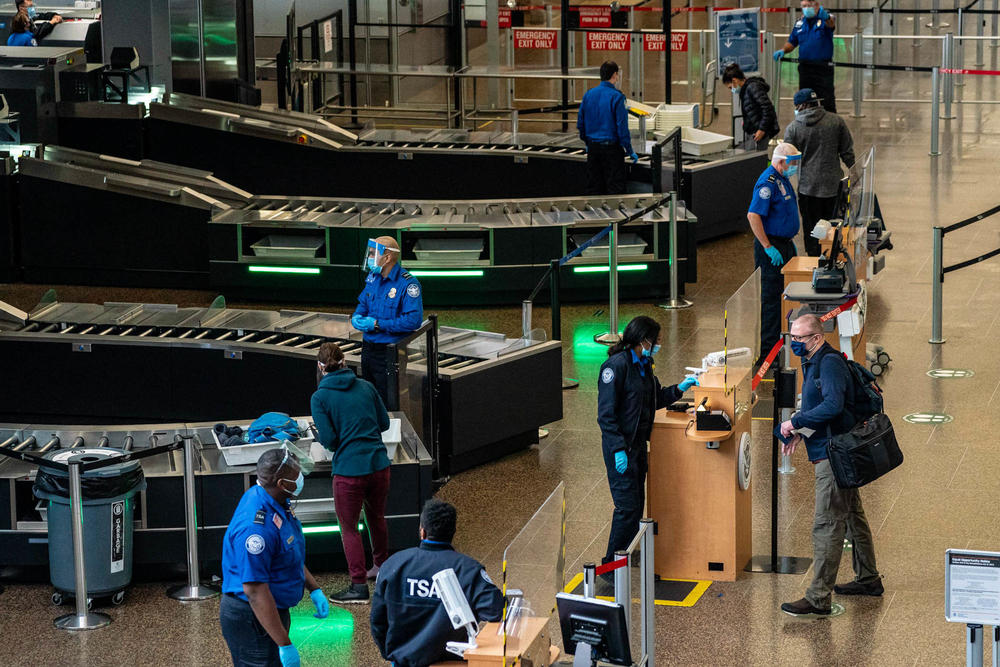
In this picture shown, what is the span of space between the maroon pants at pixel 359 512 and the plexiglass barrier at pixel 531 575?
2480 mm

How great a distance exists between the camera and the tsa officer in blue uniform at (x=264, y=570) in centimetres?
664

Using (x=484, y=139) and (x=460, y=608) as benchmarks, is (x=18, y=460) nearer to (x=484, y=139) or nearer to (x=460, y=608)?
(x=460, y=608)

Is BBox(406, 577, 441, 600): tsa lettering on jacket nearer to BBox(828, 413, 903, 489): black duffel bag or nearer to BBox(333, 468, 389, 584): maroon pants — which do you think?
BBox(333, 468, 389, 584): maroon pants

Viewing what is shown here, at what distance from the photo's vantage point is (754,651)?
798cm

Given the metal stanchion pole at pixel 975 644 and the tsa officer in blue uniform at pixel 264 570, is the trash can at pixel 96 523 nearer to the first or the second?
the tsa officer in blue uniform at pixel 264 570

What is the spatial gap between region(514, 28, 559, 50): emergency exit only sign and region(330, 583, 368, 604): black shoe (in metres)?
17.7

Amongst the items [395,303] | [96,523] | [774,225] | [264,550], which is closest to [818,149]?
[774,225]

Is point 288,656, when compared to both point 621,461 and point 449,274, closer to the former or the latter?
point 621,461

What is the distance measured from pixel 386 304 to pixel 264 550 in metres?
3.92

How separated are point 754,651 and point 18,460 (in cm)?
440

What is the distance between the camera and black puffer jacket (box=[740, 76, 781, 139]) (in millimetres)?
16859

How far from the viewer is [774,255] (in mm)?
12109

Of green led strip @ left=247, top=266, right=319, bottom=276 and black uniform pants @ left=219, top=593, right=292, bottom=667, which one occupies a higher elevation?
green led strip @ left=247, top=266, right=319, bottom=276

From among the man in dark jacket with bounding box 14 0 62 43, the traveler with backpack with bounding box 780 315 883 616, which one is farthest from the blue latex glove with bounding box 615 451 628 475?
the man in dark jacket with bounding box 14 0 62 43
